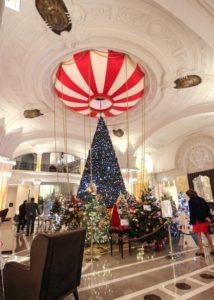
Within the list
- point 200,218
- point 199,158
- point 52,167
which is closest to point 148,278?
point 200,218

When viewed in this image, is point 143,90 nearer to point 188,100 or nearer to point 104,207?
point 188,100

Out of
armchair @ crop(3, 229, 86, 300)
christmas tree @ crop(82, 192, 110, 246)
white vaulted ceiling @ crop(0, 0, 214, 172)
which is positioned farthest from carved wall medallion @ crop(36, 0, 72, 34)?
christmas tree @ crop(82, 192, 110, 246)

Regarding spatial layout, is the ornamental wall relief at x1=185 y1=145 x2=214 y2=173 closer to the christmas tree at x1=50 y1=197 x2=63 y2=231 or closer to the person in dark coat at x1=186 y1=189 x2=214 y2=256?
the person in dark coat at x1=186 y1=189 x2=214 y2=256

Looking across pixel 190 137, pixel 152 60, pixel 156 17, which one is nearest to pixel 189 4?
pixel 156 17

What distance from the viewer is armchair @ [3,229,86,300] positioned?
6.33ft

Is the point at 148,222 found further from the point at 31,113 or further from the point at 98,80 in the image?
the point at 31,113

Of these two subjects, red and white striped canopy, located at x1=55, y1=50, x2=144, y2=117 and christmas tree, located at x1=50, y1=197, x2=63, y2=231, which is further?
christmas tree, located at x1=50, y1=197, x2=63, y2=231

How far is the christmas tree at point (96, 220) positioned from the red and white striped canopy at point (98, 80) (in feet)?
11.1

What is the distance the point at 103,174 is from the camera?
632cm

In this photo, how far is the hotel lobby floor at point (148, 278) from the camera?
8.20 feet

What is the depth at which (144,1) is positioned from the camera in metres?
3.82

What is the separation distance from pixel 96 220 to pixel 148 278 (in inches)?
95.4

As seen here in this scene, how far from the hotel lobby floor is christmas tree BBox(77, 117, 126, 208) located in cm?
202

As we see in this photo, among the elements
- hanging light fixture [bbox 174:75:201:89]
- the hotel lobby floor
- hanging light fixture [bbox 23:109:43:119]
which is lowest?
the hotel lobby floor
